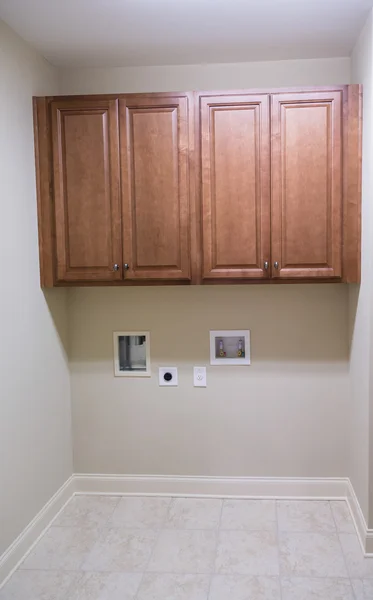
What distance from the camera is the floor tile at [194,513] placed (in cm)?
287

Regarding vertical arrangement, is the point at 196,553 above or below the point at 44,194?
below

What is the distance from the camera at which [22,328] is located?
103 inches

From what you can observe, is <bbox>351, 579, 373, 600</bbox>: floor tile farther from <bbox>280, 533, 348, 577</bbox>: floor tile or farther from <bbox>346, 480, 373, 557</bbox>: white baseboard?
<bbox>346, 480, 373, 557</bbox>: white baseboard

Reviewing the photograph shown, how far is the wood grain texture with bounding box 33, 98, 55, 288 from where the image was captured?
9.12 feet

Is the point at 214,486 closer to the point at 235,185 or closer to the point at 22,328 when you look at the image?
the point at 22,328

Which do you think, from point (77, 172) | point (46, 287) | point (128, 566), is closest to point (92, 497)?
point (128, 566)

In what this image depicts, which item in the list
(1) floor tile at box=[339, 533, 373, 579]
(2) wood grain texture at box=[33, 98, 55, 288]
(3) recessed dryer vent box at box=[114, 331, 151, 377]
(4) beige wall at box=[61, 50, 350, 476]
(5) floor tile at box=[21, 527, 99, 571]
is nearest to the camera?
(1) floor tile at box=[339, 533, 373, 579]

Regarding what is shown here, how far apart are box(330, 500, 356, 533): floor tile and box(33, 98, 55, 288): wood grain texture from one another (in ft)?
6.54

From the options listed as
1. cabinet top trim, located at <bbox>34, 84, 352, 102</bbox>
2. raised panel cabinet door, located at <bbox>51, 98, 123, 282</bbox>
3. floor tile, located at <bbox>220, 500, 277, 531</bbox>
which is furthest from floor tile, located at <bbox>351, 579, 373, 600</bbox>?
cabinet top trim, located at <bbox>34, 84, 352, 102</bbox>

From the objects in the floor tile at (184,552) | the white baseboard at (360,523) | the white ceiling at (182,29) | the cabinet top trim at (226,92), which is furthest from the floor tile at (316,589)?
the white ceiling at (182,29)

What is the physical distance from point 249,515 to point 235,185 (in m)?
1.80

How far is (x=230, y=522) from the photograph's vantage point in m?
2.88

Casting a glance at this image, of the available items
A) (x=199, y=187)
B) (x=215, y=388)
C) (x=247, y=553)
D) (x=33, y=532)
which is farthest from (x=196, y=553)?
(x=199, y=187)

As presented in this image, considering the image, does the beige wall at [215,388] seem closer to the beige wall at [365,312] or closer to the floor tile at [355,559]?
the beige wall at [365,312]
